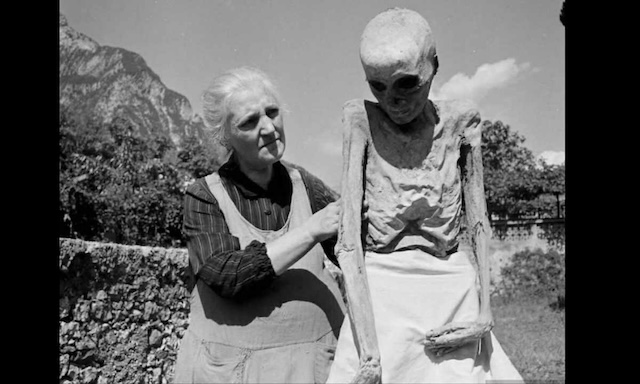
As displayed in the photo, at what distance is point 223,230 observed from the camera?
2.69m

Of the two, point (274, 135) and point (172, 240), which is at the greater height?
point (274, 135)

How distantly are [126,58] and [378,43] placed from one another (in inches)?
1959

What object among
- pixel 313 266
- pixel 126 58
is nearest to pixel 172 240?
pixel 313 266

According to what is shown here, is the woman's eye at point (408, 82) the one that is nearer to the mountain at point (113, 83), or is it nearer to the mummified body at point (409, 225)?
the mummified body at point (409, 225)

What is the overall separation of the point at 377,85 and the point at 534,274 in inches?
607

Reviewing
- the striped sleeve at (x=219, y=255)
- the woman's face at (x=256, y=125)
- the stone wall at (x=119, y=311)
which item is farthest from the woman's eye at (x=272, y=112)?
the stone wall at (x=119, y=311)

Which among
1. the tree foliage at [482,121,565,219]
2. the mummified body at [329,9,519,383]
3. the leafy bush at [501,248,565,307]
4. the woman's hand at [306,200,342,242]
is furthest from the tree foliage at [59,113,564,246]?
the mummified body at [329,9,519,383]

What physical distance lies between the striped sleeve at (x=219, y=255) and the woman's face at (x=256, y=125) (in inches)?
9.7

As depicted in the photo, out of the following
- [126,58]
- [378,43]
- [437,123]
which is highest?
[126,58]

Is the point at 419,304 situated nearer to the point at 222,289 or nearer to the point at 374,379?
the point at 374,379

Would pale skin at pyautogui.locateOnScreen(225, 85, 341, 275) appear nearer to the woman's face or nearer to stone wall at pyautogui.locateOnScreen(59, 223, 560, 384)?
the woman's face
